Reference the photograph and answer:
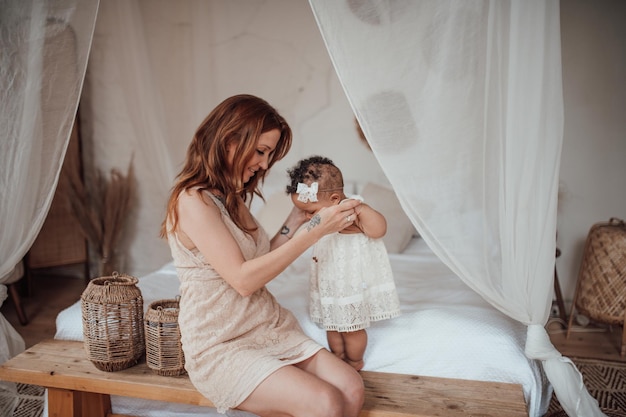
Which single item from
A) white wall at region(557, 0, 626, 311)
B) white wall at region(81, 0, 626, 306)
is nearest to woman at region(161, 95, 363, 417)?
white wall at region(81, 0, 626, 306)

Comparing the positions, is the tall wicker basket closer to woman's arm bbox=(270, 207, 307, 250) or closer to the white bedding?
the white bedding

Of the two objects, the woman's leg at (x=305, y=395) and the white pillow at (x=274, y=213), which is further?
the white pillow at (x=274, y=213)

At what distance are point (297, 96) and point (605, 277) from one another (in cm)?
221

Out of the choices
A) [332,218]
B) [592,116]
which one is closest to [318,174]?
[332,218]

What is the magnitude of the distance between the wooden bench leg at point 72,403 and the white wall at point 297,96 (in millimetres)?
1707

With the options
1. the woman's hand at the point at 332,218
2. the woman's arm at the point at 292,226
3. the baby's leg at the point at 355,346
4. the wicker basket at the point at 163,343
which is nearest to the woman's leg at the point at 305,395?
the baby's leg at the point at 355,346

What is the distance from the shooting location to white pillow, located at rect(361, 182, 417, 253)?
3299mm

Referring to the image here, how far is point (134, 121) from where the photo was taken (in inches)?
135

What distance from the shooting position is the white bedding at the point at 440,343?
1.94 m

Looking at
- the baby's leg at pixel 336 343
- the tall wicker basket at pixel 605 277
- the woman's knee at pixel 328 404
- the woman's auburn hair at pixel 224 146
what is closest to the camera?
the woman's knee at pixel 328 404

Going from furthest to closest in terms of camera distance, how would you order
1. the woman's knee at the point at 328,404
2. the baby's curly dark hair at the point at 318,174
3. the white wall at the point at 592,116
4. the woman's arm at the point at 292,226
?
the white wall at the point at 592,116
the woman's arm at the point at 292,226
the baby's curly dark hair at the point at 318,174
the woman's knee at the point at 328,404

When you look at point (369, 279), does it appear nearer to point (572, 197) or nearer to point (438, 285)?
point (438, 285)

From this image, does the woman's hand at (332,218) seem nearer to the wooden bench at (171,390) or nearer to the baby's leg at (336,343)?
the baby's leg at (336,343)

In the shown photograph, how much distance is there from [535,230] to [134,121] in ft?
8.22
